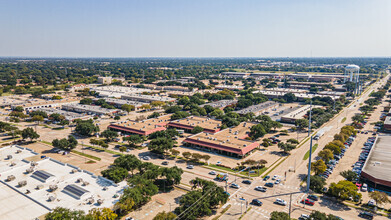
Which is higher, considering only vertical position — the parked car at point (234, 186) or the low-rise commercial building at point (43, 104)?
the low-rise commercial building at point (43, 104)

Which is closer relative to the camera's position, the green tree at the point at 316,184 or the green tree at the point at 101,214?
the green tree at the point at 101,214

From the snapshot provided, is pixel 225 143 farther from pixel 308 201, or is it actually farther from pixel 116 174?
pixel 116 174

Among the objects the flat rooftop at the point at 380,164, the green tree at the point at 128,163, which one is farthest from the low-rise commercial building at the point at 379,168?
the green tree at the point at 128,163

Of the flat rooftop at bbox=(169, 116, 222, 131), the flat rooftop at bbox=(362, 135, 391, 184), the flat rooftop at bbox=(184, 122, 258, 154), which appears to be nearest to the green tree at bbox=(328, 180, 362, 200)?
the flat rooftop at bbox=(362, 135, 391, 184)

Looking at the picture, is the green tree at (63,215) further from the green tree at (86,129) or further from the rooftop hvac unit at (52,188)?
the green tree at (86,129)

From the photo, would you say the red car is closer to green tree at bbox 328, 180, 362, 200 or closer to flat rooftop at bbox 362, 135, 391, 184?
green tree at bbox 328, 180, 362, 200

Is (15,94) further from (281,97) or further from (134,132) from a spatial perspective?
(281,97)

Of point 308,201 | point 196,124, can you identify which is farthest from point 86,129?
point 308,201
